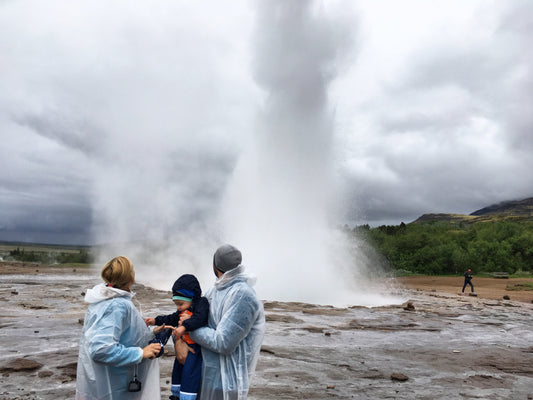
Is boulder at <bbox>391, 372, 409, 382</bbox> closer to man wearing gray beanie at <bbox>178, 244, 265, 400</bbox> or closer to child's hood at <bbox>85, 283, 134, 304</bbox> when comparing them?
man wearing gray beanie at <bbox>178, 244, 265, 400</bbox>

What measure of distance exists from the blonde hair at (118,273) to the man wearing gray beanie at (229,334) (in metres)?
0.56

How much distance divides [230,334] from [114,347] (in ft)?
2.33

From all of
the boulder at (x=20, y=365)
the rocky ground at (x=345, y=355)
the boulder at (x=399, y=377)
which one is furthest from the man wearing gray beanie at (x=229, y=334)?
the boulder at (x=20, y=365)

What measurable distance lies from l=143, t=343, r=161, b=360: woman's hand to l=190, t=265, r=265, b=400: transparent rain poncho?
9.7 inches

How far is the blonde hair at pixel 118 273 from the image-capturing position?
2754mm

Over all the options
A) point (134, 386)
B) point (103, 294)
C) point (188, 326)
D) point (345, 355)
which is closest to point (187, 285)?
point (188, 326)

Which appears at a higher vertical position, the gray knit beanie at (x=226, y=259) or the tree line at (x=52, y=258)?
the tree line at (x=52, y=258)

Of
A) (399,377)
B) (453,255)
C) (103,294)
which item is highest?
(453,255)

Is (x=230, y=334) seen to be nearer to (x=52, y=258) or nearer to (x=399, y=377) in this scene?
(x=399, y=377)

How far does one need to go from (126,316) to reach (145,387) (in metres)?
0.52

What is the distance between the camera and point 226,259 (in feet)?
9.59

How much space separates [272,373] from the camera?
686cm

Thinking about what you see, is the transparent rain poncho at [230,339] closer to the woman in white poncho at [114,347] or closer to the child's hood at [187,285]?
the child's hood at [187,285]

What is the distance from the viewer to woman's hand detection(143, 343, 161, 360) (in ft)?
8.86
